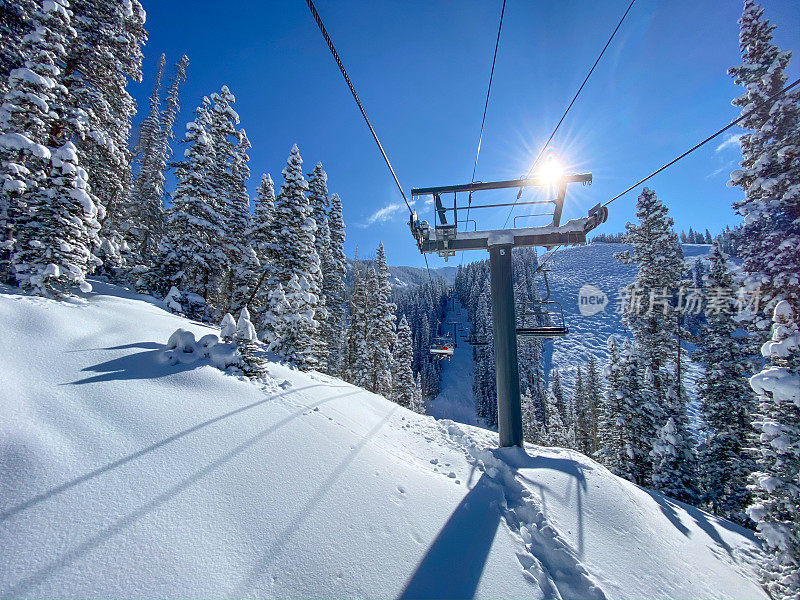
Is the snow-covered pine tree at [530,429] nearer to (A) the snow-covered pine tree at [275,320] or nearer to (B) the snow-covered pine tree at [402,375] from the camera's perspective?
(B) the snow-covered pine tree at [402,375]

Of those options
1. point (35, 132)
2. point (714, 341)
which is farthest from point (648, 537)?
point (35, 132)

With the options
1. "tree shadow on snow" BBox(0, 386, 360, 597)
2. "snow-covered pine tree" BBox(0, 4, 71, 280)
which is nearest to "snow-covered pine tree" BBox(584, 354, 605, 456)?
"tree shadow on snow" BBox(0, 386, 360, 597)

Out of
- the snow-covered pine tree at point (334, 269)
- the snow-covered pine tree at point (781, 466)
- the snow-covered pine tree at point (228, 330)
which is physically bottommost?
the snow-covered pine tree at point (781, 466)

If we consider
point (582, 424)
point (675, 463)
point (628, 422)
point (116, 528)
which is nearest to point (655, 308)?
point (628, 422)

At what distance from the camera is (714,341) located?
53.9 ft

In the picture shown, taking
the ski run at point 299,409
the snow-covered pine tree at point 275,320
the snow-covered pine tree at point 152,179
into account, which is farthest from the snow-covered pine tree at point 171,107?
the snow-covered pine tree at point 275,320

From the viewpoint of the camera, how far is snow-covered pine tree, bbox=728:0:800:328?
330 inches

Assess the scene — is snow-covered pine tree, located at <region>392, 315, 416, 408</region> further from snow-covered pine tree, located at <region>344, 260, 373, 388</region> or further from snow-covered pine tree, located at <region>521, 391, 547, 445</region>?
snow-covered pine tree, located at <region>521, 391, 547, 445</region>

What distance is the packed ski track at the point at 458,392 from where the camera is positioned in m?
66.3

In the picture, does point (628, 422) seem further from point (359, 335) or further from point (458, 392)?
point (458, 392)

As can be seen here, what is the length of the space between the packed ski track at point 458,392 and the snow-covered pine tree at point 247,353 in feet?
175

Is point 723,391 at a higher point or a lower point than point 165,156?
lower

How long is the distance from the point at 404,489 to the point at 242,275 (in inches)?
761

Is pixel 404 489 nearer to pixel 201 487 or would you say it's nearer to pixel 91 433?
pixel 201 487
